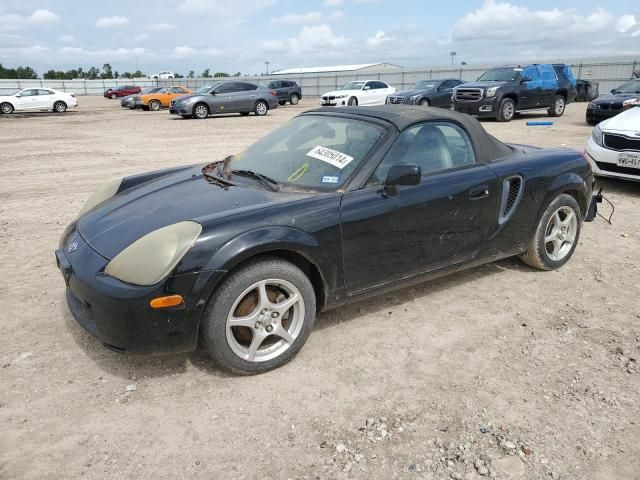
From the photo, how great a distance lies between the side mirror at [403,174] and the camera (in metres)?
3.22

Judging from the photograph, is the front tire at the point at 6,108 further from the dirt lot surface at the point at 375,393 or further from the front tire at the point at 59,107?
the dirt lot surface at the point at 375,393

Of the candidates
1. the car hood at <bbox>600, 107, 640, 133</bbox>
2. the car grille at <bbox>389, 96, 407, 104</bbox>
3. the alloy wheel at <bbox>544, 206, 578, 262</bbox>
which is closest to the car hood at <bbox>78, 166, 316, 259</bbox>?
the alloy wheel at <bbox>544, 206, 578, 262</bbox>

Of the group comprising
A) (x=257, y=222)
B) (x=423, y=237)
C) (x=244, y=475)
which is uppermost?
(x=257, y=222)

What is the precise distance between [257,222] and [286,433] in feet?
3.68

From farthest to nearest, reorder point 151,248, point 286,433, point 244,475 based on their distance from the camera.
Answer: point 151,248 < point 286,433 < point 244,475

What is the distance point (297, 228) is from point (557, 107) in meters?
18.9

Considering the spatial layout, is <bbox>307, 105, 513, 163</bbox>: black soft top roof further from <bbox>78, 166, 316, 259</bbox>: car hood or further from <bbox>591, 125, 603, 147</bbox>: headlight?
<bbox>591, 125, 603, 147</bbox>: headlight

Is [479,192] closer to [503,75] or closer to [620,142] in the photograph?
[620,142]

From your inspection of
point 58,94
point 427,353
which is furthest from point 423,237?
point 58,94

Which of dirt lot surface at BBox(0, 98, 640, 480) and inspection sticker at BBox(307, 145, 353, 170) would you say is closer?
dirt lot surface at BBox(0, 98, 640, 480)

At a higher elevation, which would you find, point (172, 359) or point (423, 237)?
point (423, 237)

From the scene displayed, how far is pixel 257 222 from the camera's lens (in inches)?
113

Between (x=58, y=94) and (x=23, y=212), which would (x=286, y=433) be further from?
(x=58, y=94)

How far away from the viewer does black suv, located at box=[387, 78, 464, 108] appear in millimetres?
19984
